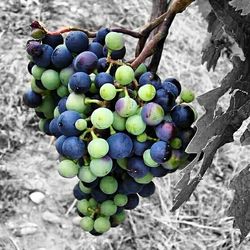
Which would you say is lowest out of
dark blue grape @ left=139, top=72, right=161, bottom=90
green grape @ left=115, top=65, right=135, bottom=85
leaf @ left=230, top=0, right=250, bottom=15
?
dark blue grape @ left=139, top=72, right=161, bottom=90

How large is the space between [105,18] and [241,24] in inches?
59.1

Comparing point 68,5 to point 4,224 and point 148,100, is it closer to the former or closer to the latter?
point 4,224

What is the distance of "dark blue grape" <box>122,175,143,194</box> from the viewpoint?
76cm

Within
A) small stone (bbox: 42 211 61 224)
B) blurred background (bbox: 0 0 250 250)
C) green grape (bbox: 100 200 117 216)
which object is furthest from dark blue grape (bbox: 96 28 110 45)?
small stone (bbox: 42 211 61 224)

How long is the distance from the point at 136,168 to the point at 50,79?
0.48ft

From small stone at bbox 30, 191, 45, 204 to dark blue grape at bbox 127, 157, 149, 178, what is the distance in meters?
0.80

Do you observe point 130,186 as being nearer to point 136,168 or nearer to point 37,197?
point 136,168

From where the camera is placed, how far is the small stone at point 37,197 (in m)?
1.49

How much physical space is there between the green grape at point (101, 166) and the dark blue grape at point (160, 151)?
49 millimetres

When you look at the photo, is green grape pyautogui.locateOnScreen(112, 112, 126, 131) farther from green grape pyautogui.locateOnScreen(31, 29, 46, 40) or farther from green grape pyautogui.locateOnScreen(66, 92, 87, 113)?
green grape pyautogui.locateOnScreen(31, 29, 46, 40)

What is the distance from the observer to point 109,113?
2.23 feet

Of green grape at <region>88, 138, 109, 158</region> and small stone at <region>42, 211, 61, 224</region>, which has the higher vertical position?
green grape at <region>88, 138, 109, 158</region>

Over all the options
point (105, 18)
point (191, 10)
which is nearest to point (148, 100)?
point (105, 18)

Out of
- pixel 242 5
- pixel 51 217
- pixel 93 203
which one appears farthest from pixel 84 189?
pixel 51 217
